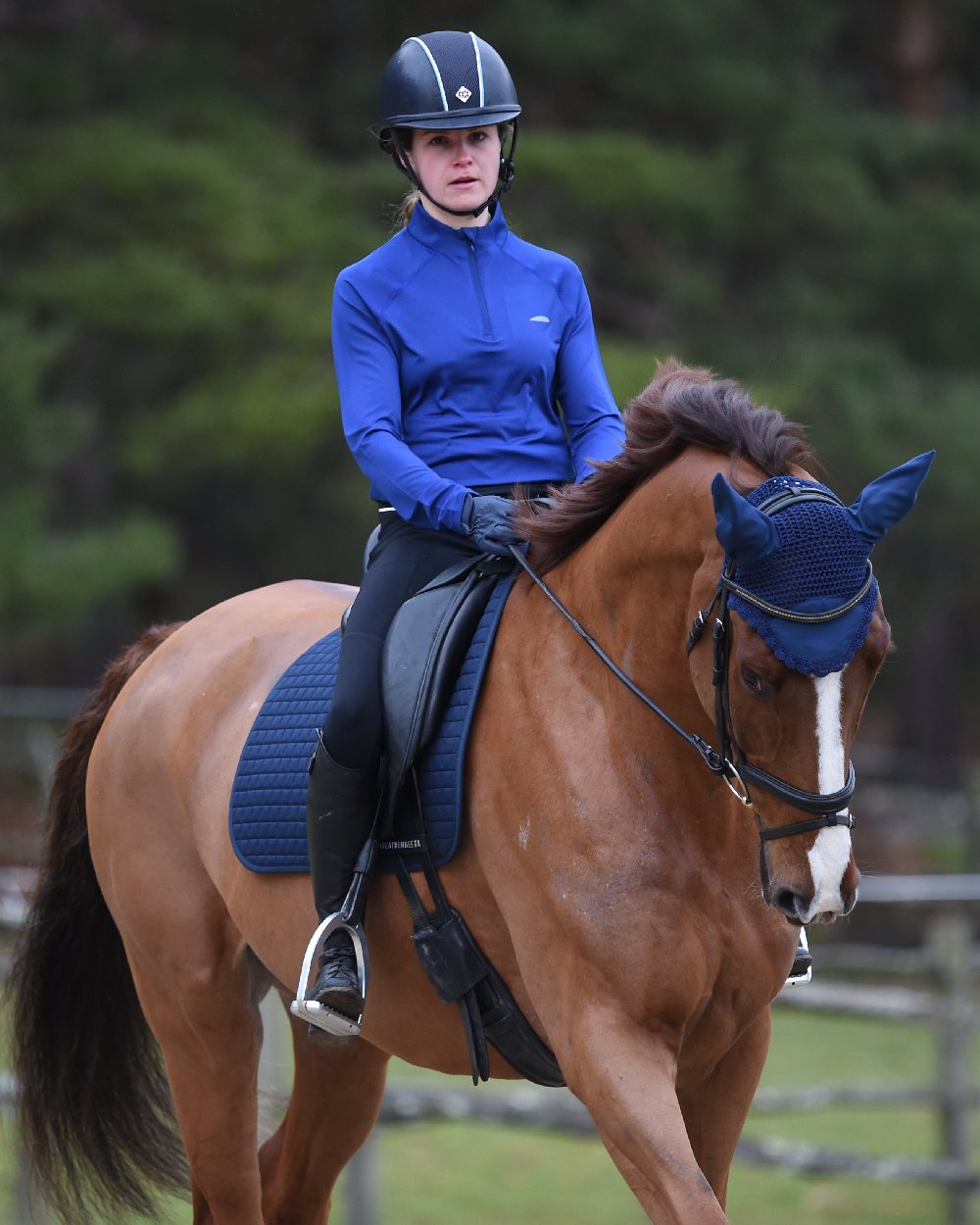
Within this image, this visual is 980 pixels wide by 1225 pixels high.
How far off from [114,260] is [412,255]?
9.96 metres

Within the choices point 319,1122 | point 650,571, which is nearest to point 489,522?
point 650,571

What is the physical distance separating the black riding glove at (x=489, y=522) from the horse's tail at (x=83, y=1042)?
1683 millimetres

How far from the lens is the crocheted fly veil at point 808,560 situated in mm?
2971

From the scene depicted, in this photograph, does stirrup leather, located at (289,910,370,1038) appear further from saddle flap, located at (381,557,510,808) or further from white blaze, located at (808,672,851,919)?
white blaze, located at (808,672,851,919)

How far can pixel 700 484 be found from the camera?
330 cm

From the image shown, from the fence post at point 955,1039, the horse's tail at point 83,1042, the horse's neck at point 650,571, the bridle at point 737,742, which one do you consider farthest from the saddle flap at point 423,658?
the fence post at point 955,1039

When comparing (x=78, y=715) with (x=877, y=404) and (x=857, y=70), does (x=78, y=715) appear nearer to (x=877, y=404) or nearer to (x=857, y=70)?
(x=877, y=404)

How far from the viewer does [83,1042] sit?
506 centimetres

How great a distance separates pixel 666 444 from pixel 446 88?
3.57 feet

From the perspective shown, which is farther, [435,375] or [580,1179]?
[580,1179]

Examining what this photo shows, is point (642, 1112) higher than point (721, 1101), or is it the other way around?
point (642, 1112)

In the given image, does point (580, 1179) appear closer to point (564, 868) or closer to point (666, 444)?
point (564, 868)

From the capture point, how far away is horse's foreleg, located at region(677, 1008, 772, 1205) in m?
3.65

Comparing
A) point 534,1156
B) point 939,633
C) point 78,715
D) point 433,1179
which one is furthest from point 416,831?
point 939,633
